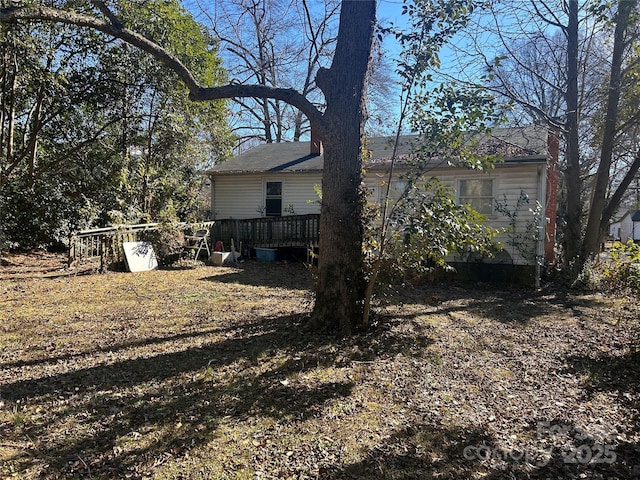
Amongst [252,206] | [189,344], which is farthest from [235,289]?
[252,206]

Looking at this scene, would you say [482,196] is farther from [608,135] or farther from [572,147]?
[608,135]

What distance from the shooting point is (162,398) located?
3291mm

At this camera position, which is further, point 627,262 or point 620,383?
point 627,262

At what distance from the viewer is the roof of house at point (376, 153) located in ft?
32.7

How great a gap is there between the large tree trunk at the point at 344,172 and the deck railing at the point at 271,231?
296 inches

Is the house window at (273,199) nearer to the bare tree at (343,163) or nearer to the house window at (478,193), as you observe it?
the house window at (478,193)

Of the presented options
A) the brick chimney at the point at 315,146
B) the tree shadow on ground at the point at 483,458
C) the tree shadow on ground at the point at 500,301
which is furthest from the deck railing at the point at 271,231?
the tree shadow on ground at the point at 483,458

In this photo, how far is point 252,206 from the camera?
1495cm

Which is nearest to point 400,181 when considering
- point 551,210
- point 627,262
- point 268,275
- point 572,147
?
point 627,262

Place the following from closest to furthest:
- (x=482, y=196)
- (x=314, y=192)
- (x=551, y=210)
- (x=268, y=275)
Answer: (x=268, y=275)
(x=482, y=196)
(x=551, y=210)
(x=314, y=192)

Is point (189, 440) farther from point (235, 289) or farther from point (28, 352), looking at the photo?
point (235, 289)

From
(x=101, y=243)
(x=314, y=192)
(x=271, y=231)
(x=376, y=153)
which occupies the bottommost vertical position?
(x=101, y=243)

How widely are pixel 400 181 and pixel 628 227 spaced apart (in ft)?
163

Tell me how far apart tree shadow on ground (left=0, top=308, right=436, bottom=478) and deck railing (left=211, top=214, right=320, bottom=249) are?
809cm
